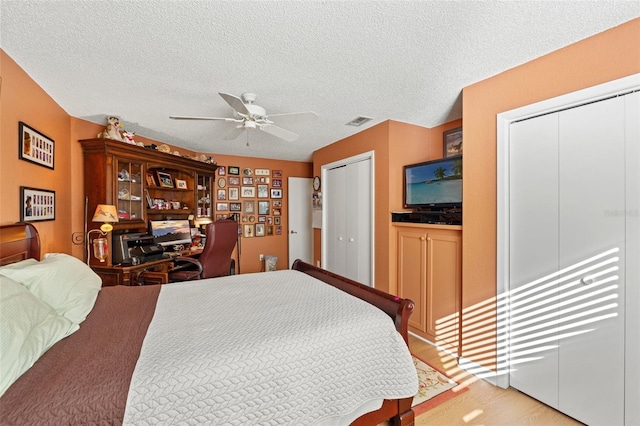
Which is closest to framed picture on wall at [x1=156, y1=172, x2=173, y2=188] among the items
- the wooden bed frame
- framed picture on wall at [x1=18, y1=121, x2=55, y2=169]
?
framed picture on wall at [x1=18, y1=121, x2=55, y2=169]

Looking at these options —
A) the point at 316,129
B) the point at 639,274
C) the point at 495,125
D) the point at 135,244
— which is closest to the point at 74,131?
the point at 135,244

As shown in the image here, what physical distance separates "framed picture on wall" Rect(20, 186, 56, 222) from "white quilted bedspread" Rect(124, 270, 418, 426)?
129 cm

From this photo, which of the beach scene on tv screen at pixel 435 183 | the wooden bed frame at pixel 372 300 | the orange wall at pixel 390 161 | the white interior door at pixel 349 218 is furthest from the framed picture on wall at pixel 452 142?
the wooden bed frame at pixel 372 300

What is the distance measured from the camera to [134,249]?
3094 millimetres

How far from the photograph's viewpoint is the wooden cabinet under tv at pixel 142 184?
2906mm

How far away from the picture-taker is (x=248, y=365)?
1.14 metres

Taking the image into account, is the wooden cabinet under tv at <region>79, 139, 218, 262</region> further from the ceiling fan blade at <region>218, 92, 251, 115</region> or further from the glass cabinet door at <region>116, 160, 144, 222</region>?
the ceiling fan blade at <region>218, 92, 251, 115</region>

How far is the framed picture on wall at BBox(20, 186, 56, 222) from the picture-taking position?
1921 mm

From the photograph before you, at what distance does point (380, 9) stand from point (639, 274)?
200 centimetres

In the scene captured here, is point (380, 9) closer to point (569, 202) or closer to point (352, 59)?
point (352, 59)

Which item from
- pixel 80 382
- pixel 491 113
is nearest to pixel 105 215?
pixel 80 382

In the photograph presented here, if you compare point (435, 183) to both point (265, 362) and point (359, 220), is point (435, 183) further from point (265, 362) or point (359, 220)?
point (265, 362)

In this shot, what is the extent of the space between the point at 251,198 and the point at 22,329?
414 cm

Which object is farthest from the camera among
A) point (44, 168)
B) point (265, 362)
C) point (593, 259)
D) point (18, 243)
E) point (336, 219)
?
point (336, 219)
